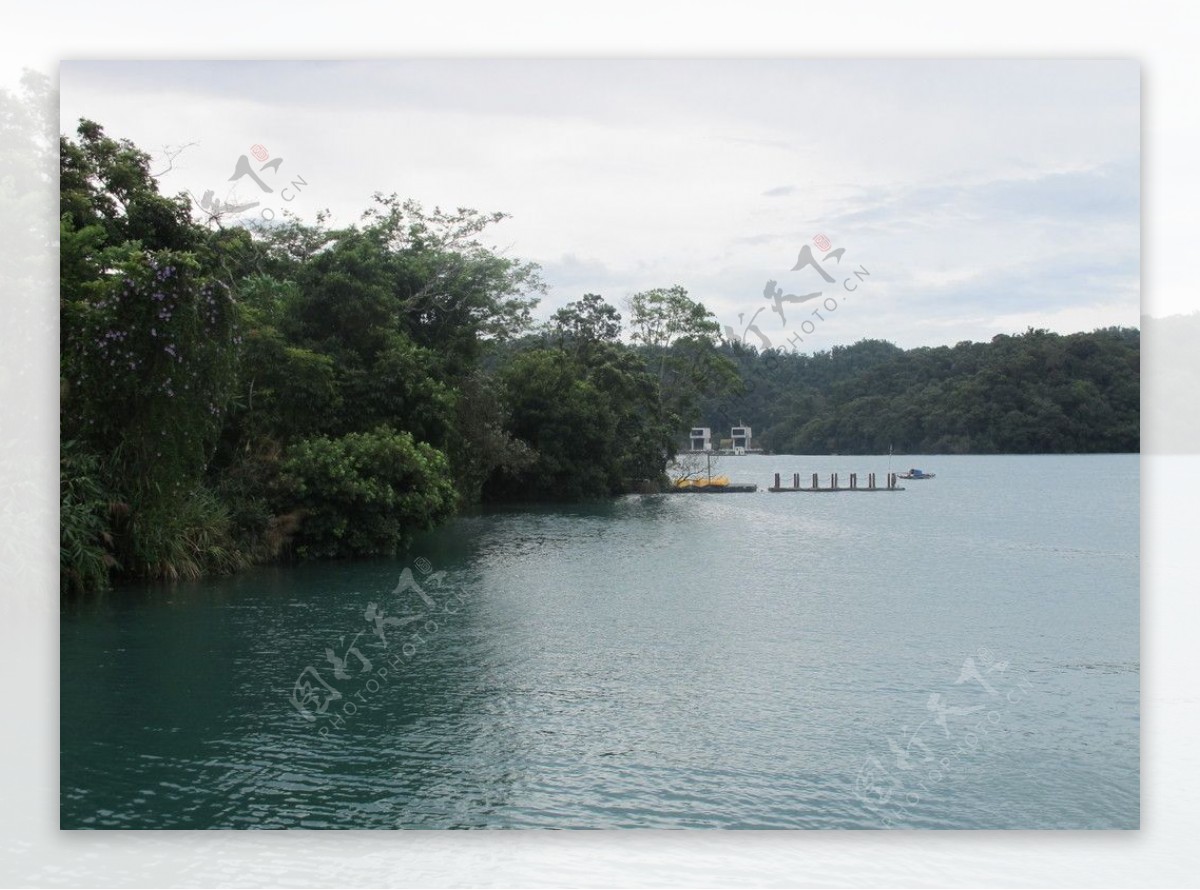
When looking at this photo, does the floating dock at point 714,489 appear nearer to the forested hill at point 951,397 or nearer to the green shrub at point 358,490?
the forested hill at point 951,397

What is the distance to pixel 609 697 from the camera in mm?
9961

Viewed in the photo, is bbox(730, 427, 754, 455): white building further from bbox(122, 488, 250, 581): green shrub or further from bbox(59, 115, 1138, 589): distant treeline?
bbox(122, 488, 250, 581): green shrub

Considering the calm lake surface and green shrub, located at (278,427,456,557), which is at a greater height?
green shrub, located at (278,427,456,557)

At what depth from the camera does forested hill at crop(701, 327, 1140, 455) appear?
1644cm

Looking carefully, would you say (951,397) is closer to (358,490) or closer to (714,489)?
(714,489)

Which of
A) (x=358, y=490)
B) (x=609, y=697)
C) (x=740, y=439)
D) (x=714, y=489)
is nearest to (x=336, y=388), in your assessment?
(x=358, y=490)

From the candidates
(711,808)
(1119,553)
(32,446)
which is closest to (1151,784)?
(711,808)

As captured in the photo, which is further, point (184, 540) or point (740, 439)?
point (740, 439)

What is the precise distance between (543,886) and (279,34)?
5.69 metres

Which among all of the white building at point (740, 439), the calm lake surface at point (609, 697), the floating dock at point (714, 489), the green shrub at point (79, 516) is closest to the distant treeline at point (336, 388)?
the green shrub at point (79, 516)

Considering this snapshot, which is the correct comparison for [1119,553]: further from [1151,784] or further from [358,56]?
[358,56]

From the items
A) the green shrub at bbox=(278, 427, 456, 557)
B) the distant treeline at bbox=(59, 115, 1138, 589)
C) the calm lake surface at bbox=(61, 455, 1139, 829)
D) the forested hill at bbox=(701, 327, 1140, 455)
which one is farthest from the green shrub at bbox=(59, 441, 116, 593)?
the forested hill at bbox=(701, 327, 1140, 455)

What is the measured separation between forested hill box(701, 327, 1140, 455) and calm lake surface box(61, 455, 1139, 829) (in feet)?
A: 10.8

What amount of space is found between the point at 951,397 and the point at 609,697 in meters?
19.9
